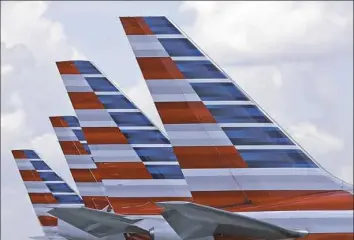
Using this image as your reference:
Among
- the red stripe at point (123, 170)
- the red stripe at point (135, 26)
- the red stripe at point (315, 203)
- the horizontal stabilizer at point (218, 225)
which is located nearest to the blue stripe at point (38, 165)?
the red stripe at point (123, 170)

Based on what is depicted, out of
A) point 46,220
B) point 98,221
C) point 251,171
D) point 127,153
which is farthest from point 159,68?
point 46,220

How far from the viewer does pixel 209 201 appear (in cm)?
1836

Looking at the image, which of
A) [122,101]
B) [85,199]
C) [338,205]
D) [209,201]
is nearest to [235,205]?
[209,201]

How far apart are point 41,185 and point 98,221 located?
21428 mm

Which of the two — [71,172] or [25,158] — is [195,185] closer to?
[71,172]

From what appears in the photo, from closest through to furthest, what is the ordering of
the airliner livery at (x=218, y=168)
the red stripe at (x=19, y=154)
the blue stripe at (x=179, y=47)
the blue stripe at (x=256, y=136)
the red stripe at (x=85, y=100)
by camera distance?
the airliner livery at (x=218, y=168) → the blue stripe at (x=256, y=136) → the blue stripe at (x=179, y=47) → the red stripe at (x=85, y=100) → the red stripe at (x=19, y=154)

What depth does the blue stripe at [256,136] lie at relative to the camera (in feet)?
59.2

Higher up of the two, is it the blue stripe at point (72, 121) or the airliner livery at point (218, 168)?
the blue stripe at point (72, 121)

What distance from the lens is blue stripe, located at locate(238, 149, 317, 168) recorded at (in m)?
17.9

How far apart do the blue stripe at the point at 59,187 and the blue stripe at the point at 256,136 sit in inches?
985

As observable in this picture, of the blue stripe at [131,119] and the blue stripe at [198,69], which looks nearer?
the blue stripe at [198,69]

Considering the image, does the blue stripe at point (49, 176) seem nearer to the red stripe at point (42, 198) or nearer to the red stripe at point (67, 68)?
the red stripe at point (42, 198)

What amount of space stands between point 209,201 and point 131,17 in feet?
13.8

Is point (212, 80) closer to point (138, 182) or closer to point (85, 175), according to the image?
point (138, 182)
